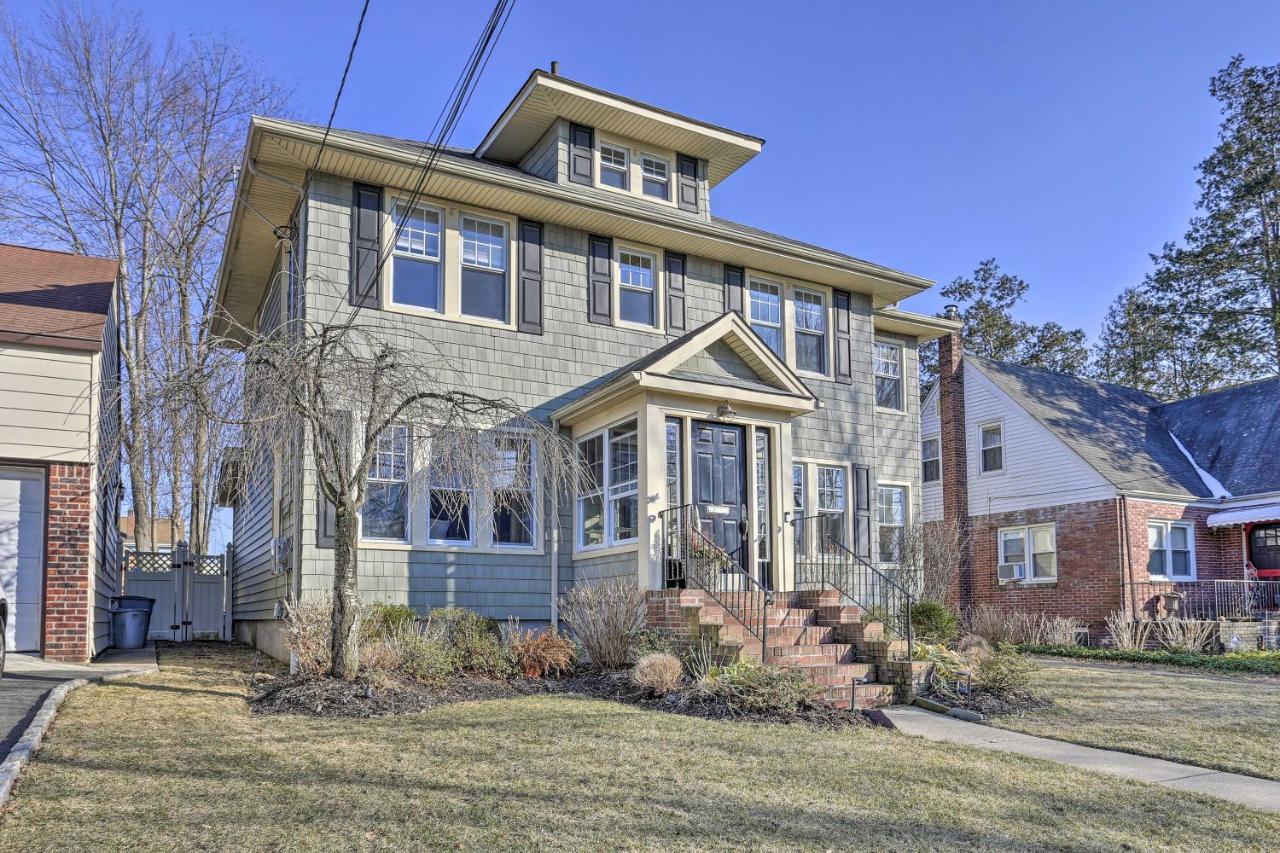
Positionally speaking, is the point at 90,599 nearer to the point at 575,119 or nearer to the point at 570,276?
the point at 570,276

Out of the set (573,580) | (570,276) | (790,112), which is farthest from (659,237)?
(573,580)

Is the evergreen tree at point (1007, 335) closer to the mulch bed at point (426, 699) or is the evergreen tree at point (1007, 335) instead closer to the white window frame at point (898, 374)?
the white window frame at point (898, 374)

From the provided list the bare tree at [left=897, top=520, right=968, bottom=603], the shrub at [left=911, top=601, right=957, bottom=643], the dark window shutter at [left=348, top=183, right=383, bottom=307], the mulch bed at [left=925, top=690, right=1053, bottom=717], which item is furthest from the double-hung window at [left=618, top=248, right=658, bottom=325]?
the mulch bed at [left=925, top=690, right=1053, bottom=717]

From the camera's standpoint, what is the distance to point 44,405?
423 inches

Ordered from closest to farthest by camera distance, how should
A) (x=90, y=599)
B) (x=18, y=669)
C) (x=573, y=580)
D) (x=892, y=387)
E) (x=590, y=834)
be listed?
(x=590, y=834) → (x=18, y=669) → (x=90, y=599) → (x=573, y=580) → (x=892, y=387)

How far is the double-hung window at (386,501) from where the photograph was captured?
38.7ft

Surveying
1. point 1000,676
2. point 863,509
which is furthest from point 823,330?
point 1000,676

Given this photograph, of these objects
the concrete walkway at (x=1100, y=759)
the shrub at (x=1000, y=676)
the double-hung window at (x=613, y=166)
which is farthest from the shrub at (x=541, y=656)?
the double-hung window at (x=613, y=166)

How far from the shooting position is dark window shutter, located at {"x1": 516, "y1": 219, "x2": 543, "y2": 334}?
13086mm

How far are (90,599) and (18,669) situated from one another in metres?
1.40

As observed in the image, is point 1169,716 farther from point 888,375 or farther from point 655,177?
point 655,177

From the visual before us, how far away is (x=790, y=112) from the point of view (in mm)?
13156

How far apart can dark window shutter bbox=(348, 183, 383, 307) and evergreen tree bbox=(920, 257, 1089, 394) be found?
2583cm

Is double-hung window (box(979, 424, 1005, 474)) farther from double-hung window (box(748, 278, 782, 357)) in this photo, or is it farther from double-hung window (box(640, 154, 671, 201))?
double-hung window (box(640, 154, 671, 201))
